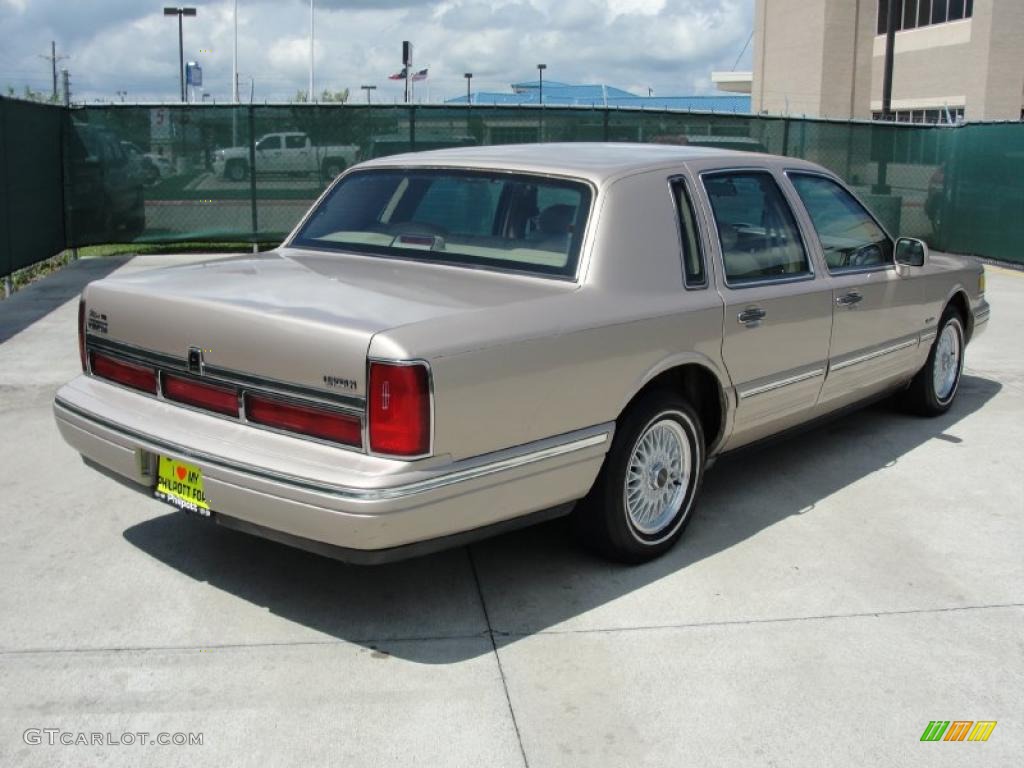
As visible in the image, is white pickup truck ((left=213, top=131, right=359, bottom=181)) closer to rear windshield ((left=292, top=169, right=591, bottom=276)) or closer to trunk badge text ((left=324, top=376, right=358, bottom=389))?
rear windshield ((left=292, top=169, right=591, bottom=276))

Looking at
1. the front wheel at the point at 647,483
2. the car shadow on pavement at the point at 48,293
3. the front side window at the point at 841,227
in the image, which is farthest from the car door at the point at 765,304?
the car shadow on pavement at the point at 48,293

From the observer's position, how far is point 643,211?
472 centimetres

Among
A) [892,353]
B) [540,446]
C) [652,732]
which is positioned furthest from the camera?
[892,353]

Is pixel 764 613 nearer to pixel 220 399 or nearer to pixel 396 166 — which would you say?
pixel 220 399

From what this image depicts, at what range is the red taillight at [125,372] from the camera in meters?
4.38

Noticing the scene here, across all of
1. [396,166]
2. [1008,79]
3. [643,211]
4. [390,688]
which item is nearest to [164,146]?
[396,166]

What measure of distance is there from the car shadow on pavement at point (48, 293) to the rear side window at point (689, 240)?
21.4 ft

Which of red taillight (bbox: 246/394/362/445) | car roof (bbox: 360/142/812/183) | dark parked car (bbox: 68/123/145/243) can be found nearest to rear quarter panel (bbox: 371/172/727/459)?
car roof (bbox: 360/142/812/183)

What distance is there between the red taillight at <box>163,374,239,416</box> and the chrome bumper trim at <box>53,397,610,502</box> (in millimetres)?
172

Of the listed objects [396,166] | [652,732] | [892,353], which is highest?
[396,166]

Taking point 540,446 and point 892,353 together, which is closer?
point 540,446

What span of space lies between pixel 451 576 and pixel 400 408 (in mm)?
1256

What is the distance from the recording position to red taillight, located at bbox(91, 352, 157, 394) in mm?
4383

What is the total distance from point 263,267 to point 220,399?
3.02 ft
